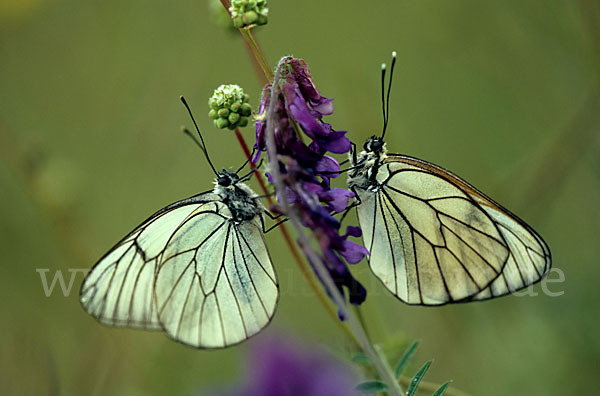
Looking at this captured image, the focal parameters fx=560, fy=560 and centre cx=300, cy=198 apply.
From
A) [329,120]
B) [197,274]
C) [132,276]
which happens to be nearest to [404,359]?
[197,274]

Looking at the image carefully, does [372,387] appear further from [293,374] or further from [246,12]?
[246,12]

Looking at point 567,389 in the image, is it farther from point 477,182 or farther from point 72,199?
point 72,199

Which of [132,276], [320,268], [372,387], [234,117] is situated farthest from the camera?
[132,276]

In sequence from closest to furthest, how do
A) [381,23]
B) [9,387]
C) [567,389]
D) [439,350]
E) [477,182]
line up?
[9,387]
[567,389]
[439,350]
[477,182]
[381,23]

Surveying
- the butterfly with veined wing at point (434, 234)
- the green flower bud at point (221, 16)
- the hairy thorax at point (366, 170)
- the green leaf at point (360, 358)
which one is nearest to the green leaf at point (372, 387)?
the green leaf at point (360, 358)

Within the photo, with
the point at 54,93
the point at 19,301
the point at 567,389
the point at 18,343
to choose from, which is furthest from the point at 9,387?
the point at 54,93

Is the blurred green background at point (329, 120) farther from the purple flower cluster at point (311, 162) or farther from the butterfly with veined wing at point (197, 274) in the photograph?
the purple flower cluster at point (311, 162)

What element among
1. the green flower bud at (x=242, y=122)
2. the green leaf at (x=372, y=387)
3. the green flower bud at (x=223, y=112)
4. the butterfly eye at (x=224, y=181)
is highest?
the green flower bud at (x=223, y=112)
